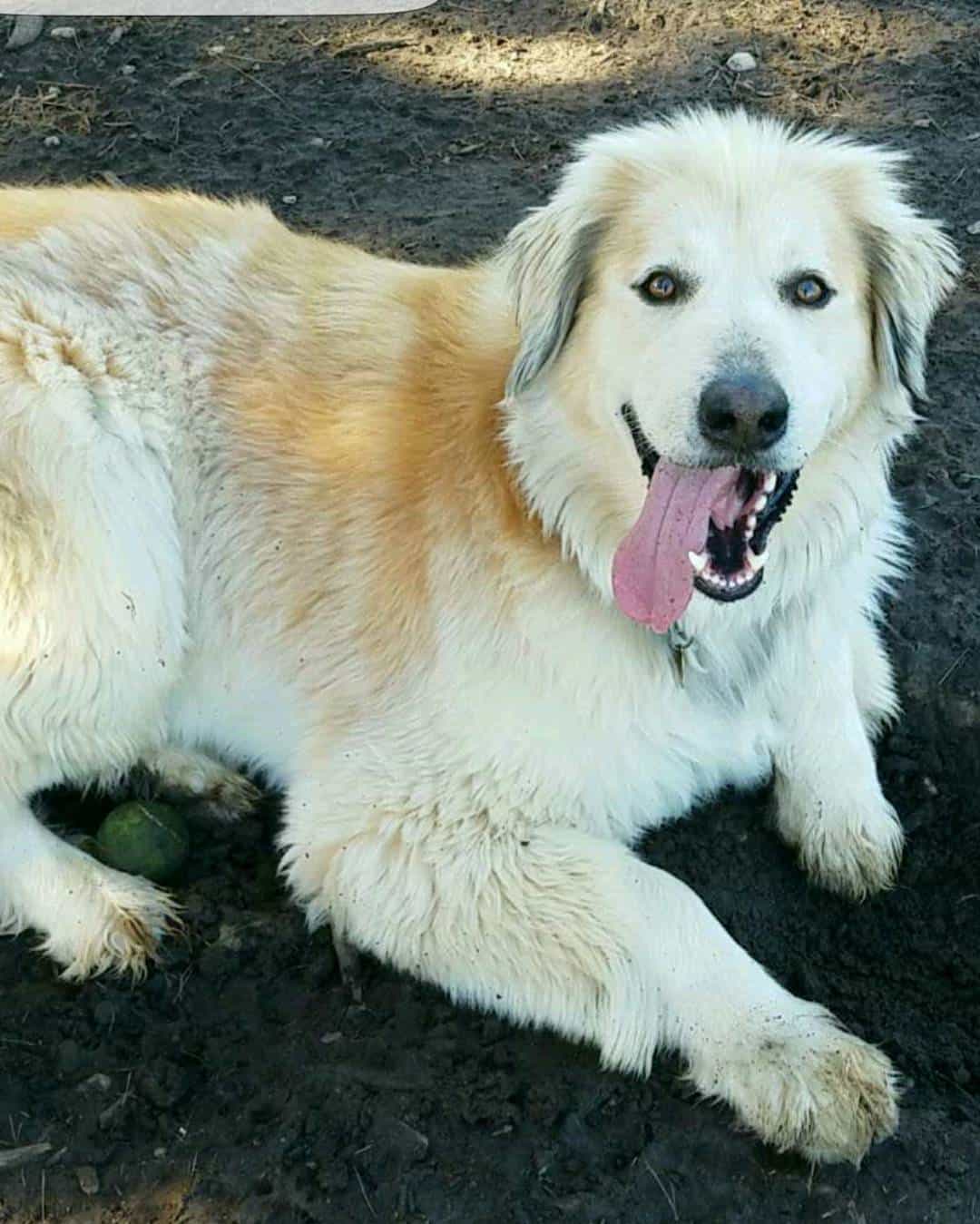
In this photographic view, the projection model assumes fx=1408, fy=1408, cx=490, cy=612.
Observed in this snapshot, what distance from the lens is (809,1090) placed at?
9.33ft

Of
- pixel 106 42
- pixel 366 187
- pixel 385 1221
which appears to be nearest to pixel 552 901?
pixel 385 1221

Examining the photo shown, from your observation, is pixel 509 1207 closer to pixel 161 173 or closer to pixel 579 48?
pixel 161 173

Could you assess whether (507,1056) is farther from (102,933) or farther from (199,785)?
(199,785)

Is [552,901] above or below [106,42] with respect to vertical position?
below

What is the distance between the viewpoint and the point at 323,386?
3410 millimetres

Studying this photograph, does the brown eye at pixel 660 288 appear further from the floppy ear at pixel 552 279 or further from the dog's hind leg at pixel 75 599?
the dog's hind leg at pixel 75 599

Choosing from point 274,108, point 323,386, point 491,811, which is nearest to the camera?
point 491,811

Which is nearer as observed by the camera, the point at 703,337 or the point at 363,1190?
the point at 703,337

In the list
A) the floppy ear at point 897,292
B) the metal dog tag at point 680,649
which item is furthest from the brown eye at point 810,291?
the metal dog tag at point 680,649

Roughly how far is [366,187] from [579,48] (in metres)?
1.30

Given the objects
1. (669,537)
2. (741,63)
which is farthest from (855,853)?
(741,63)

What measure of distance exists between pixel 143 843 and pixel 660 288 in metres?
1.83

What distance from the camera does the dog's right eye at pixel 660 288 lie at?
281 centimetres

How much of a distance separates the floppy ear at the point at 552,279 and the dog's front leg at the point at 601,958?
102 centimetres
